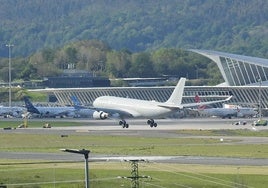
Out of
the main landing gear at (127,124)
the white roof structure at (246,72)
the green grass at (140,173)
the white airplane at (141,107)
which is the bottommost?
the green grass at (140,173)

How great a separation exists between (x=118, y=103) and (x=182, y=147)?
169 feet

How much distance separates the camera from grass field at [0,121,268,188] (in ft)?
222

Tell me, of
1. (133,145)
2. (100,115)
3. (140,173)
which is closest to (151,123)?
(100,115)

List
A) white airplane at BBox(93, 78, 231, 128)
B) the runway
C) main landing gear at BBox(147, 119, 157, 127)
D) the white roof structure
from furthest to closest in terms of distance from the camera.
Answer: the white roof structure → white airplane at BBox(93, 78, 231, 128) → main landing gear at BBox(147, 119, 157, 127) → the runway

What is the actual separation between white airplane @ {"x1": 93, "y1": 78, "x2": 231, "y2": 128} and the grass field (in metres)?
33.9

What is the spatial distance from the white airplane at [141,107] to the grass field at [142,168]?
33862 mm

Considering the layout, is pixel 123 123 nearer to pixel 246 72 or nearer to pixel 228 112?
pixel 228 112

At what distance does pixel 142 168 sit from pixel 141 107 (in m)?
68.1

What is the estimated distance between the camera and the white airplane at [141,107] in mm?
138125

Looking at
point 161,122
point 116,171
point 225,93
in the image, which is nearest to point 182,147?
point 116,171

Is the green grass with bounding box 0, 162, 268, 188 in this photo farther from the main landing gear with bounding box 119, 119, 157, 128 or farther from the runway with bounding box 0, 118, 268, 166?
the main landing gear with bounding box 119, 119, 157, 128

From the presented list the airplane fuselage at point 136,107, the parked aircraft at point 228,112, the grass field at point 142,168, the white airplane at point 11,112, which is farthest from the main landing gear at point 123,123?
the white airplane at point 11,112

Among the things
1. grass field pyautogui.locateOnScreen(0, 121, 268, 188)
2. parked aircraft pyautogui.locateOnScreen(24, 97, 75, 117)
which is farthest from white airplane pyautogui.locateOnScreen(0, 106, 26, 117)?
grass field pyautogui.locateOnScreen(0, 121, 268, 188)

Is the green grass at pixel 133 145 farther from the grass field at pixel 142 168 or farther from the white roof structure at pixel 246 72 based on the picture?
the white roof structure at pixel 246 72
